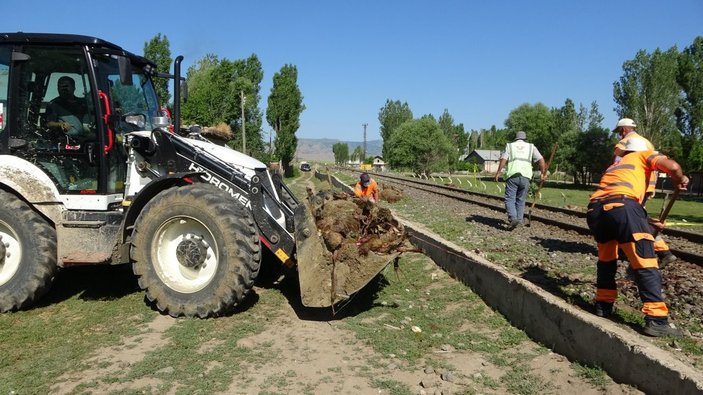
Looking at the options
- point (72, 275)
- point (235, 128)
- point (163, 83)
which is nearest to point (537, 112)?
point (235, 128)

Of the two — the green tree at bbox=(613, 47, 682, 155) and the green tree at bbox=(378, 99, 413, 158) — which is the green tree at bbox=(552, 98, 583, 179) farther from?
the green tree at bbox=(378, 99, 413, 158)

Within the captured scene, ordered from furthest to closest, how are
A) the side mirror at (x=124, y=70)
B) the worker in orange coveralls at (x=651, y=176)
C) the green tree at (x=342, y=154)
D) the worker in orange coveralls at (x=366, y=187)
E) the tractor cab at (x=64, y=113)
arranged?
the green tree at (x=342, y=154)
the worker in orange coveralls at (x=366, y=187)
the tractor cab at (x=64, y=113)
the side mirror at (x=124, y=70)
the worker in orange coveralls at (x=651, y=176)

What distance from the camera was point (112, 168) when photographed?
19.0ft

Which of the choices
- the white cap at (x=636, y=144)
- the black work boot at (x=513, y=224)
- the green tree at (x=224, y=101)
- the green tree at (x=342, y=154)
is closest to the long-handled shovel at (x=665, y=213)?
the white cap at (x=636, y=144)

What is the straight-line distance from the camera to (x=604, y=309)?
14.4ft

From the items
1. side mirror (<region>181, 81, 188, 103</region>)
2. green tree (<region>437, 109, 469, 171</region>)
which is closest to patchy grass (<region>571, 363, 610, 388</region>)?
side mirror (<region>181, 81, 188, 103</region>)

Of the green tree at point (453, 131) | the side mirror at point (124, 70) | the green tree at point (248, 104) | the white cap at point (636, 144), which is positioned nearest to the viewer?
the white cap at point (636, 144)

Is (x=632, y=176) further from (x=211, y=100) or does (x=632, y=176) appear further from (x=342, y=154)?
(x=342, y=154)

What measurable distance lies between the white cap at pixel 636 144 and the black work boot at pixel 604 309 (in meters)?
1.39

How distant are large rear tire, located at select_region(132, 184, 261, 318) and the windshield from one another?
144 centimetres

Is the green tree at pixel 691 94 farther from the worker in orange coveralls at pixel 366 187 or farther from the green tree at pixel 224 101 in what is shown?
the worker in orange coveralls at pixel 366 187

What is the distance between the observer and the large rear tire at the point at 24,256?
5.44 meters

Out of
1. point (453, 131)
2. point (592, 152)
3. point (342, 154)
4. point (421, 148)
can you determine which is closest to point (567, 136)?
point (592, 152)

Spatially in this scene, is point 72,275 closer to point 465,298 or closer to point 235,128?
point 465,298
